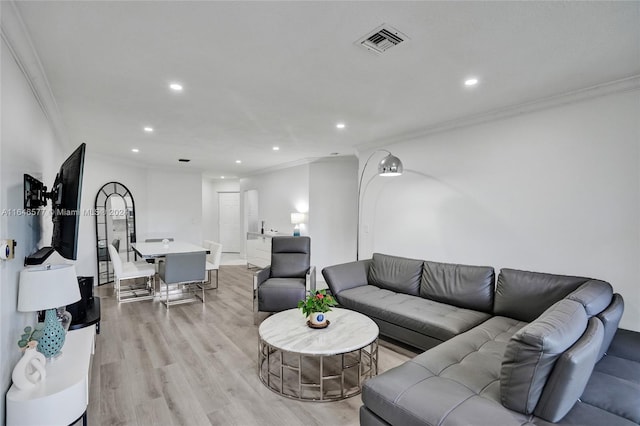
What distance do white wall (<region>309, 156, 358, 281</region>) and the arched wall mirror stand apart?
12.7 feet

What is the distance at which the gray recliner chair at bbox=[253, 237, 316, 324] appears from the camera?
388 centimetres

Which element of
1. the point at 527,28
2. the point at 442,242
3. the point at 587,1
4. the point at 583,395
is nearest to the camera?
the point at 587,1

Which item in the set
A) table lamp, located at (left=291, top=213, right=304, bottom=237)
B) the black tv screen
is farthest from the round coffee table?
table lamp, located at (left=291, top=213, right=304, bottom=237)

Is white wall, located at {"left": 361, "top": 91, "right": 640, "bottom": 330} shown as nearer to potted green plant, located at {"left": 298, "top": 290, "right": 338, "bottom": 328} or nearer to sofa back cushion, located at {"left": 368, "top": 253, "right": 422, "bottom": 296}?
sofa back cushion, located at {"left": 368, "top": 253, "right": 422, "bottom": 296}

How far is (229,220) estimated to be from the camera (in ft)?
34.1

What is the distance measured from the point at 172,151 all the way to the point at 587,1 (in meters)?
5.62

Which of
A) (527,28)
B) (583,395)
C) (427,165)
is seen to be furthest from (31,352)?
(427,165)

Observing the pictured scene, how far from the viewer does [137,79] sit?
248 centimetres

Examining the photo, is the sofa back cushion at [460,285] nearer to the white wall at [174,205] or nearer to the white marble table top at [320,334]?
the white marble table top at [320,334]

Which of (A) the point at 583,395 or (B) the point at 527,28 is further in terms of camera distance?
(B) the point at 527,28

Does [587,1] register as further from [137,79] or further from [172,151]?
[172,151]

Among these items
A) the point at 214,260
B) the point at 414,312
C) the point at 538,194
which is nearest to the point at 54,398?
the point at 414,312

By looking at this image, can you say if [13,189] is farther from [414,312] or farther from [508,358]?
[414,312]

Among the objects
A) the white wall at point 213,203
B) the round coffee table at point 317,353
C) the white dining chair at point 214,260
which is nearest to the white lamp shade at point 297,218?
the white dining chair at point 214,260
